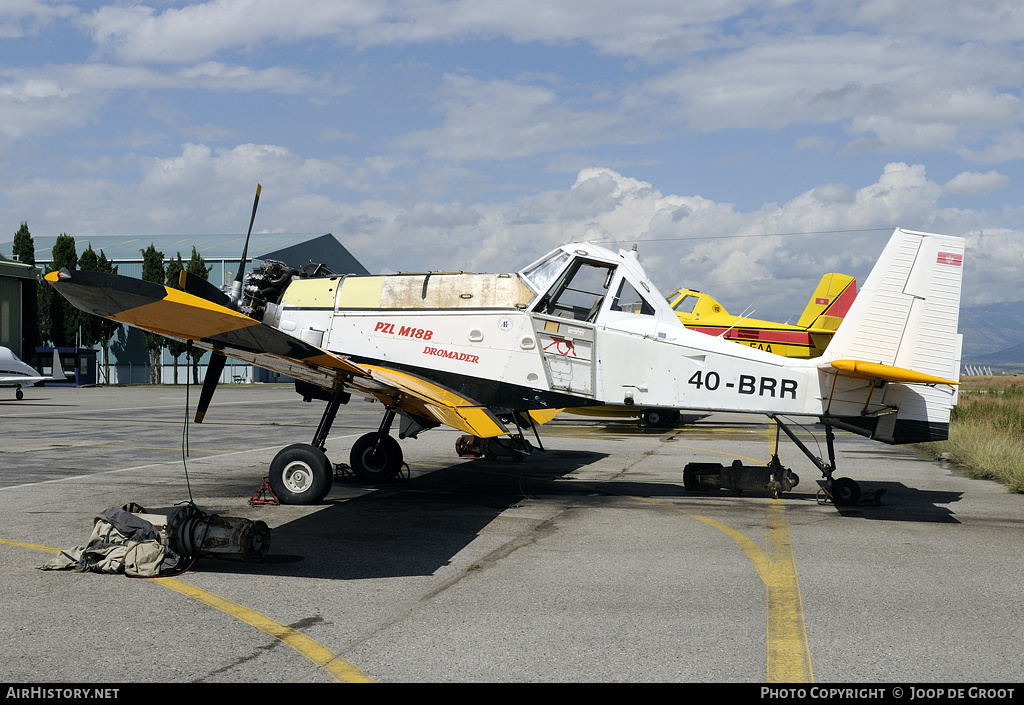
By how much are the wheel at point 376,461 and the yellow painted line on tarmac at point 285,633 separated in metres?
5.53

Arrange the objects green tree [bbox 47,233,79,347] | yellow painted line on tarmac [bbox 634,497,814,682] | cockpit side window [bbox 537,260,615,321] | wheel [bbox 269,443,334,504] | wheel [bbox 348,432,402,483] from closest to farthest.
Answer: yellow painted line on tarmac [bbox 634,497,814,682] < wheel [bbox 269,443,334,504] < cockpit side window [bbox 537,260,615,321] < wheel [bbox 348,432,402,483] < green tree [bbox 47,233,79,347]

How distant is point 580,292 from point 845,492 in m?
4.39

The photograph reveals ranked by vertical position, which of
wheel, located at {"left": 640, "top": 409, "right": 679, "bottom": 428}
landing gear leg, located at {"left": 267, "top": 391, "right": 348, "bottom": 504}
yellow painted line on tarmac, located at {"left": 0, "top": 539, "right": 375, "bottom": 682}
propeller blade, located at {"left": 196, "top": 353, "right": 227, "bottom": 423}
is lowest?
wheel, located at {"left": 640, "top": 409, "right": 679, "bottom": 428}

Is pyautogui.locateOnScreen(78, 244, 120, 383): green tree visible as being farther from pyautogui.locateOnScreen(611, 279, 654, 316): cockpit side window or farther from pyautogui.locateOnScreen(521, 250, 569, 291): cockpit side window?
pyautogui.locateOnScreen(611, 279, 654, 316): cockpit side window

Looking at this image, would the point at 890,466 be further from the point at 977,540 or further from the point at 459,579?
the point at 459,579

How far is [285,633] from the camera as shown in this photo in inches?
209

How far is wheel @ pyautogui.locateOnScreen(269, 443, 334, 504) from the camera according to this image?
32.7ft

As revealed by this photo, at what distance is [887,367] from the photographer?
374 inches

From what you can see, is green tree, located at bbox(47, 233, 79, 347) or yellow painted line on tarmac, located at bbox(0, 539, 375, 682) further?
green tree, located at bbox(47, 233, 79, 347)

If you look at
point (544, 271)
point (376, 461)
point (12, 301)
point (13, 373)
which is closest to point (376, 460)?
point (376, 461)

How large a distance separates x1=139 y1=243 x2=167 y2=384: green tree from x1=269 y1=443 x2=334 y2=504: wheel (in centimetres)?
5577

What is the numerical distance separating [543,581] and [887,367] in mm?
5365

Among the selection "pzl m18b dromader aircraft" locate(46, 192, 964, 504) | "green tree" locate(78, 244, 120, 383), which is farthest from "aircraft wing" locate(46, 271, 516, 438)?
"green tree" locate(78, 244, 120, 383)

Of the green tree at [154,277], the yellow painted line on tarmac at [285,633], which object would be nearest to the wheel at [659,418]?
the yellow painted line on tarmac at [285,633]
